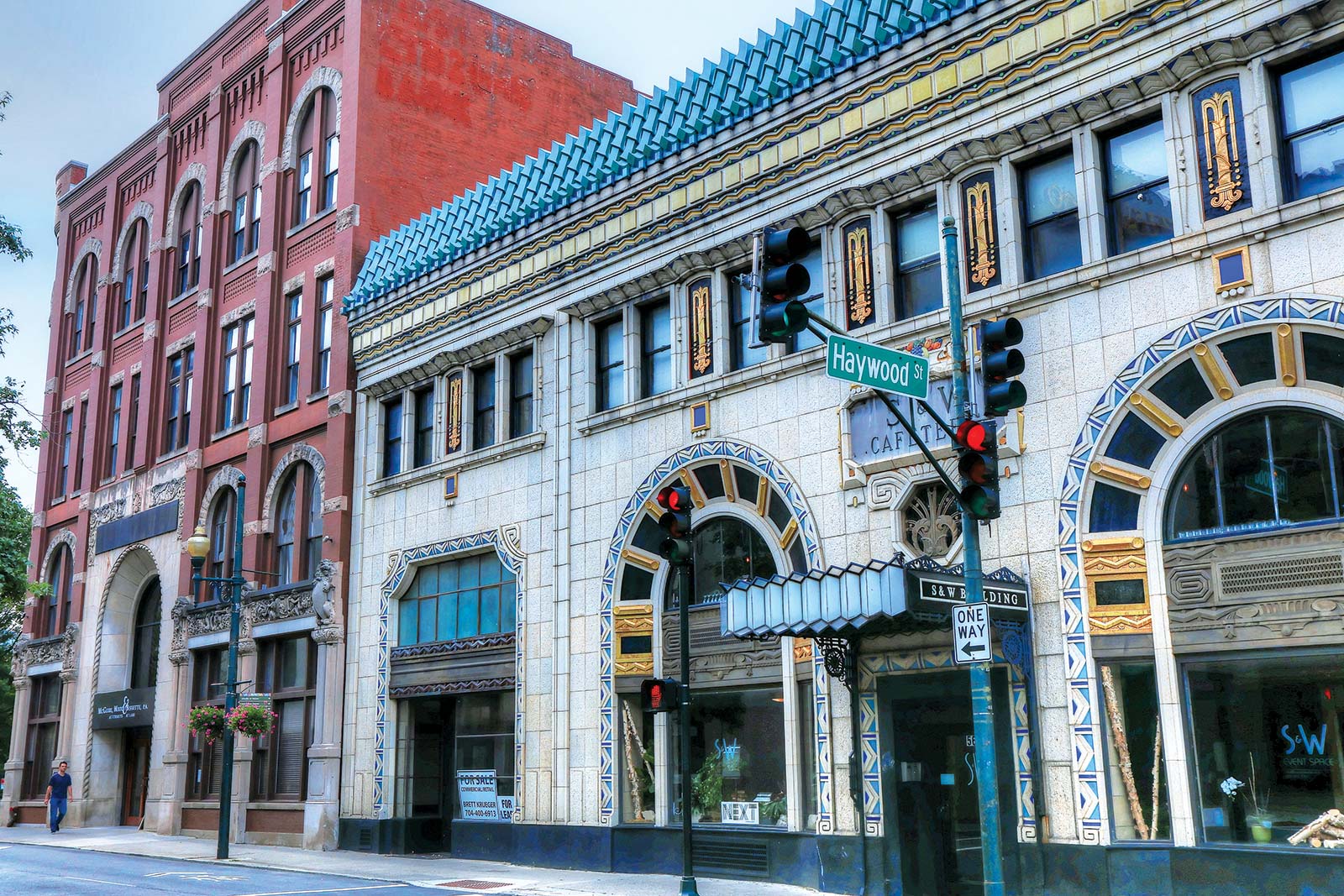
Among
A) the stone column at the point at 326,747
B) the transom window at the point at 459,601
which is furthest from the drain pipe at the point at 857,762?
the stone column at the point at 326,747

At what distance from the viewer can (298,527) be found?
33.6 meters

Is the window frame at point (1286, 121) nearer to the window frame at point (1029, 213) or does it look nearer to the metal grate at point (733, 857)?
the window frame at point (1029, 213)

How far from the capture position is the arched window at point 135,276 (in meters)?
44.5

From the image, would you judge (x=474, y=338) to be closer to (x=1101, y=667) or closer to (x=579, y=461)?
(x=579, y=461)

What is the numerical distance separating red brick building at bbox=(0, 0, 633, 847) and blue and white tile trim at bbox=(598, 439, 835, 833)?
921cm

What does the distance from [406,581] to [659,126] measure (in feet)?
39.1

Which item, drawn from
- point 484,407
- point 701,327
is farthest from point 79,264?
point 701,327

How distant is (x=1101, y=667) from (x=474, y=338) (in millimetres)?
16131

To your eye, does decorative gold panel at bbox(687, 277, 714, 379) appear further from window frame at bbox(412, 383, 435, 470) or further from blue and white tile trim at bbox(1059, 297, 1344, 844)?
window frame at bbox(412, 383, 435, 470)

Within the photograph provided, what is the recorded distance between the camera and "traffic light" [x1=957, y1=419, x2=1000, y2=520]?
13.2 metres

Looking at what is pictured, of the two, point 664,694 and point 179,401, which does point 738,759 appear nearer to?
point 664,694

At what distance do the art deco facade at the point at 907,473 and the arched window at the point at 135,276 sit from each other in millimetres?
20422

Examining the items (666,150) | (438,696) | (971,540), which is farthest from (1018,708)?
(438,696)

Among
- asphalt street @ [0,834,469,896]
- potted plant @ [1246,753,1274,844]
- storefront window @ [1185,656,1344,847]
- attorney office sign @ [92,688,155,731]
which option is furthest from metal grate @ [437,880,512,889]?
attorney office sign @ [92,688,155,731]
